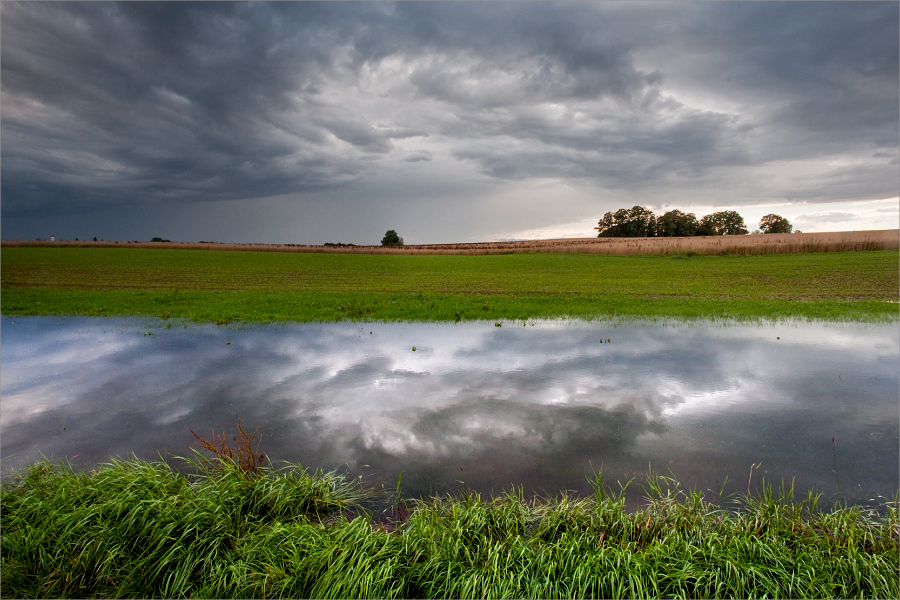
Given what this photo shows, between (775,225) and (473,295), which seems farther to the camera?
(775,225)

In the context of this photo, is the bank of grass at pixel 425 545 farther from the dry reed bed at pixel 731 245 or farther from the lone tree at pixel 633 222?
the lone tree at pixel 633 222

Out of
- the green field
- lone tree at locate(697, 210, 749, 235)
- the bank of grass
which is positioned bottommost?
the bank of grass

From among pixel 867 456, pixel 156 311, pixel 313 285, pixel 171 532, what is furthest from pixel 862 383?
pixel 313 285

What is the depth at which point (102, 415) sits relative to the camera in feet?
→ 28.6

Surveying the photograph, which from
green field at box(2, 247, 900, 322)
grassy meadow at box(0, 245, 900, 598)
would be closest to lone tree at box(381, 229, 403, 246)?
green field at box(2, 247, 900, 322)

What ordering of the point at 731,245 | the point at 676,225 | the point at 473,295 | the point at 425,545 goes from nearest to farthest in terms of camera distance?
the point at 425,545, the point at 473,295, the point at 731,245, the point at 676,225

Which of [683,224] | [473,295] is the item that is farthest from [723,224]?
[473,295]

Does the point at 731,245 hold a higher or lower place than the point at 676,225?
lower

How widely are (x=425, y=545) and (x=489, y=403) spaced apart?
14.6ft

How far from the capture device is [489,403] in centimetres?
919

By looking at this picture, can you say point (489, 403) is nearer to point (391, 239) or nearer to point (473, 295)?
point (473, 295)

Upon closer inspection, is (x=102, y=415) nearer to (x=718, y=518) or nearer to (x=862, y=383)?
(x=718, y=518)

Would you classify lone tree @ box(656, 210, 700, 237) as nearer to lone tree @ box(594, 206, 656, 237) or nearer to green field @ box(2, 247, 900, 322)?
lone tree @ box(594, 206, 656, 237)

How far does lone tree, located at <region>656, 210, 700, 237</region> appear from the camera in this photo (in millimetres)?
108875
